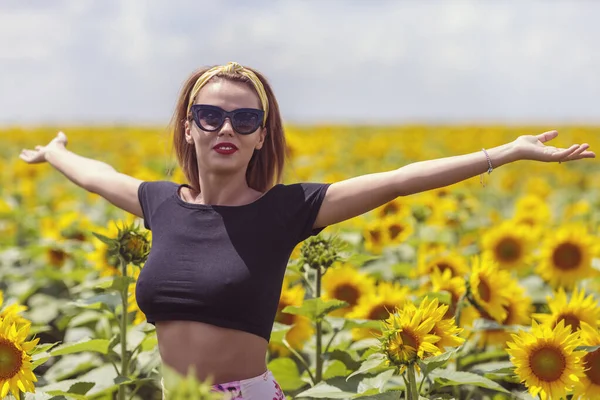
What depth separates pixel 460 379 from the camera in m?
2.47

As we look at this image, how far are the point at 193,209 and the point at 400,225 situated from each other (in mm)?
1777

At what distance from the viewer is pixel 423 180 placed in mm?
2398

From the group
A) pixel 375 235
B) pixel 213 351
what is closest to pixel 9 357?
pixel 213 351

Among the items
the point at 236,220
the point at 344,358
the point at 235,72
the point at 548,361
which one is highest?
the point at 235,72

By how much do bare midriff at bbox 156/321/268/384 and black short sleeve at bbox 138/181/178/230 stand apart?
475 millimetres

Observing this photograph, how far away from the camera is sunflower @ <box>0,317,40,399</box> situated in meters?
2.24

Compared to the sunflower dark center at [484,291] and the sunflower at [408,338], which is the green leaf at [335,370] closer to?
the sunflower dark center at [484,291]

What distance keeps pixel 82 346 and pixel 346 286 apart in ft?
3.99

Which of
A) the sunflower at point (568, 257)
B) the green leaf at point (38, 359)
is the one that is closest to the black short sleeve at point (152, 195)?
the green leaf at point (38, 359)

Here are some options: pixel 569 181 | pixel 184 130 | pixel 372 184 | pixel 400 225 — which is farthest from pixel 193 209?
pixel 569 181

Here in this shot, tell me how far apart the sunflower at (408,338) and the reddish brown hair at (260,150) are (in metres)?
0.75

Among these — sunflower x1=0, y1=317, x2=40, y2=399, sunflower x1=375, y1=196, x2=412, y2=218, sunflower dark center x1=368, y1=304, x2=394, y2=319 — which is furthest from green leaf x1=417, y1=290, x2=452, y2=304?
sunflower x1=375, y1=196, x2=412, y2=218

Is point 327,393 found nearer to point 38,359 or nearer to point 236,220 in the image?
point 236,220

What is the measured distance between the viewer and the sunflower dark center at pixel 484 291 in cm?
299
